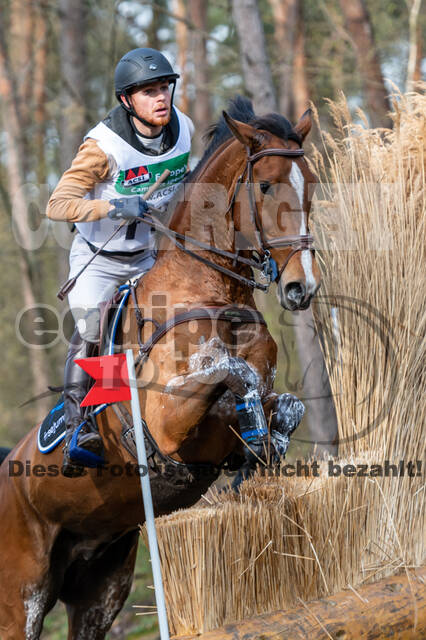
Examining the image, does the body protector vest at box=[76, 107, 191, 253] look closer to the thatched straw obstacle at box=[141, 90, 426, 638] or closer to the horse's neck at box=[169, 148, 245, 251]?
the horse's neck at box=[169, 148, 245, 251]

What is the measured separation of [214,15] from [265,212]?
2121cm

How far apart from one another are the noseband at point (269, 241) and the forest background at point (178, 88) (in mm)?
1249

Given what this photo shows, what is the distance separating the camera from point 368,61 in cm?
903

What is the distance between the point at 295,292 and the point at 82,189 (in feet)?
4.25

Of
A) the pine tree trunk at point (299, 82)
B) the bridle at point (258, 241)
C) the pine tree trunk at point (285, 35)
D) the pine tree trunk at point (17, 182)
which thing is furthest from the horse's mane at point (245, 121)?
the pine tree trunk at point (17, 182)

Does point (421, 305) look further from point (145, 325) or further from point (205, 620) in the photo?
point (205, 620)

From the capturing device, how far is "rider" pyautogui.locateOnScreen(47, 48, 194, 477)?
377 cm

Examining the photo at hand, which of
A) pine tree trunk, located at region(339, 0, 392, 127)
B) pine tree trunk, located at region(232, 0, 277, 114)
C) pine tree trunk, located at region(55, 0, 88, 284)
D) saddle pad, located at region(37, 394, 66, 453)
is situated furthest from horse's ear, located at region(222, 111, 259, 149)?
pine tree trunk, located at region(55, 0, 88, 284)

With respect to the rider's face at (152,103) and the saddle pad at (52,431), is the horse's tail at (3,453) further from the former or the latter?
the rider's face at (152,103)

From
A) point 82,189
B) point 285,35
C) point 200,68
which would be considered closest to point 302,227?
point 82,189

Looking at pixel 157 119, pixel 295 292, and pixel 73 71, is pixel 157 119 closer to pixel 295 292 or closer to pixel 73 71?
pixel 295 292

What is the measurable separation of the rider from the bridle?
272 mm

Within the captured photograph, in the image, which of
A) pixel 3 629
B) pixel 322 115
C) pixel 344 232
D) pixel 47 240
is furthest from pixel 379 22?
pixel 3 629

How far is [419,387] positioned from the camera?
3678 millimetres
